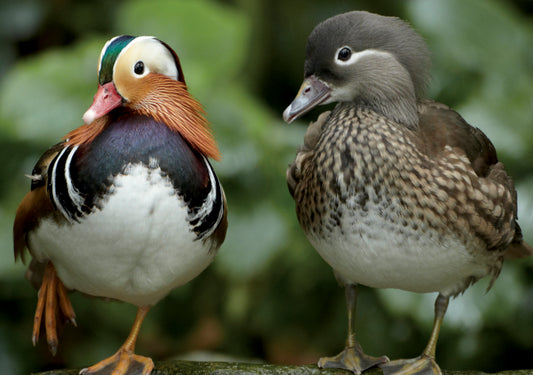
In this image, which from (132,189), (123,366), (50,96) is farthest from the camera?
(50,96)

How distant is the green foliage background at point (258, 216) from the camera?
8.16 ft

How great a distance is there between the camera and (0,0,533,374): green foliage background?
2.49 metres

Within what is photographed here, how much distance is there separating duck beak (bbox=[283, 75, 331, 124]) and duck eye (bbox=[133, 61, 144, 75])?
0.30 metres

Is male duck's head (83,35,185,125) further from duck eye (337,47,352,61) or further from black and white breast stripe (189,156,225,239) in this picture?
duck eye (337,47,352,61)

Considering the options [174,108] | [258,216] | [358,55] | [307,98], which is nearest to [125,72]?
[174,108]

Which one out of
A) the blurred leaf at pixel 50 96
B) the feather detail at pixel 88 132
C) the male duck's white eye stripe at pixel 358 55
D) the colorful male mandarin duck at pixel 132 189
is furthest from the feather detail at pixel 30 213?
the blurred leaf at pixel 50 96

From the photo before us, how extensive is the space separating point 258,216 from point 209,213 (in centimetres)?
101

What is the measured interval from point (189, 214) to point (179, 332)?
152cm

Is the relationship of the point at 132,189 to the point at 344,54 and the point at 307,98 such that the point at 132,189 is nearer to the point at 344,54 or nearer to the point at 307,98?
the point at 307,98

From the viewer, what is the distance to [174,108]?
1566mm

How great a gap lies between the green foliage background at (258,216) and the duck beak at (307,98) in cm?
94

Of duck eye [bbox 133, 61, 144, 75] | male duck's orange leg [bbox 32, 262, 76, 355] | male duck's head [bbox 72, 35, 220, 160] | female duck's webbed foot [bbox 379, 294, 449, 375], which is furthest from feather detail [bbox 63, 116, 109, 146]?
female duck's webbed foot [bbox 379, 294, 449, 375]

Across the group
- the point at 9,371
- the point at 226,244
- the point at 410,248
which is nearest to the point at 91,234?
the point at 410,248

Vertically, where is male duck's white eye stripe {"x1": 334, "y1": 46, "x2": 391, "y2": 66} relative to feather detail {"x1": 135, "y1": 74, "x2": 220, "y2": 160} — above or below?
above
